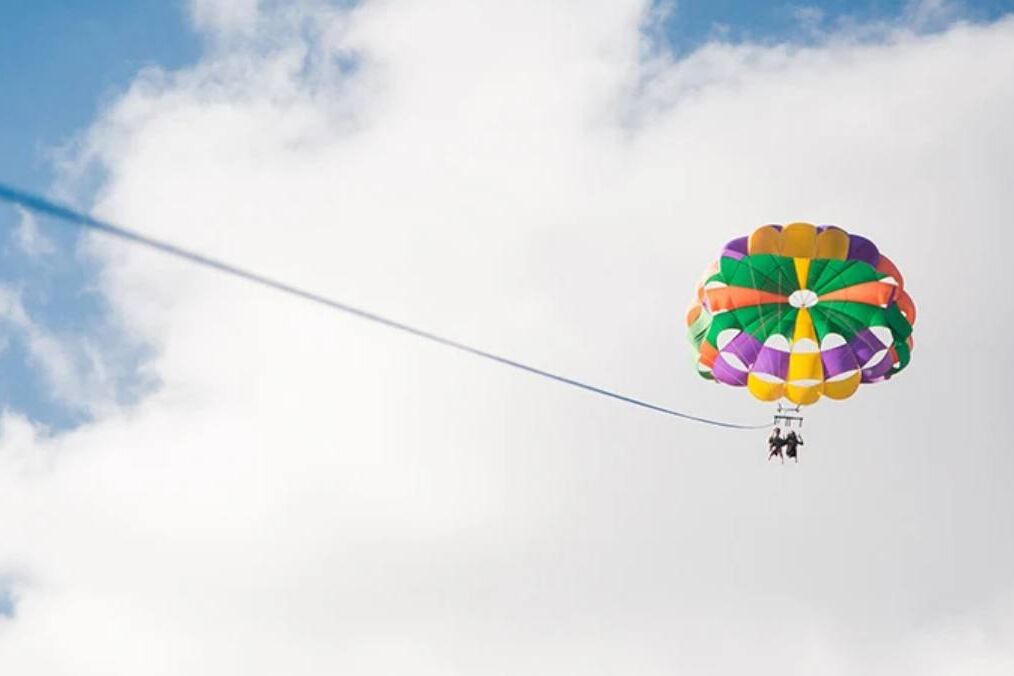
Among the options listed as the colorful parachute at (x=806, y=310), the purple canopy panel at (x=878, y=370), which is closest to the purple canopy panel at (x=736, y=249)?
the colorful parachute at (x=806, y=310)

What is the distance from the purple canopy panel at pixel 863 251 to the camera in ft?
77.5

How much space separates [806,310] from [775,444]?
9.44 feet

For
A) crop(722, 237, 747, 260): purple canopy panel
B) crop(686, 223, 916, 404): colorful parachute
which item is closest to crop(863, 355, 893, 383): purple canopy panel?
crop(686, 223, 916, 404): colorful parachute

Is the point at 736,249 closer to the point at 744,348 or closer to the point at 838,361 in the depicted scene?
the point at 744,348

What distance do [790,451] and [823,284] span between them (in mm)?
3509

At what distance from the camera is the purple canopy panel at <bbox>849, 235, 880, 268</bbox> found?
930 inches

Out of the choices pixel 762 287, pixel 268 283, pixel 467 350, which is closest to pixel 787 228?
pixel 762 287

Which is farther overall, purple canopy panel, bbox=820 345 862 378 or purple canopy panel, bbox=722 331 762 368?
purple canopy panel, bbox=722 331 762 368

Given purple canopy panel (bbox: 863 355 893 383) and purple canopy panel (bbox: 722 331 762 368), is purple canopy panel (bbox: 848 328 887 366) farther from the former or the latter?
purple canopy panel (bbox: 722 331 762 368)

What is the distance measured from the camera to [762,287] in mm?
24094

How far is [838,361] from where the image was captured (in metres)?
24.3

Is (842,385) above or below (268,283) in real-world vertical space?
above

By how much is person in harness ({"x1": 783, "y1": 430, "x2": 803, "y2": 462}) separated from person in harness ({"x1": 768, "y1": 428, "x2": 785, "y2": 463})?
0.11 metres

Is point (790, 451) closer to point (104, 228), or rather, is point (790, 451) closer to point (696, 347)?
point (696, 347)
